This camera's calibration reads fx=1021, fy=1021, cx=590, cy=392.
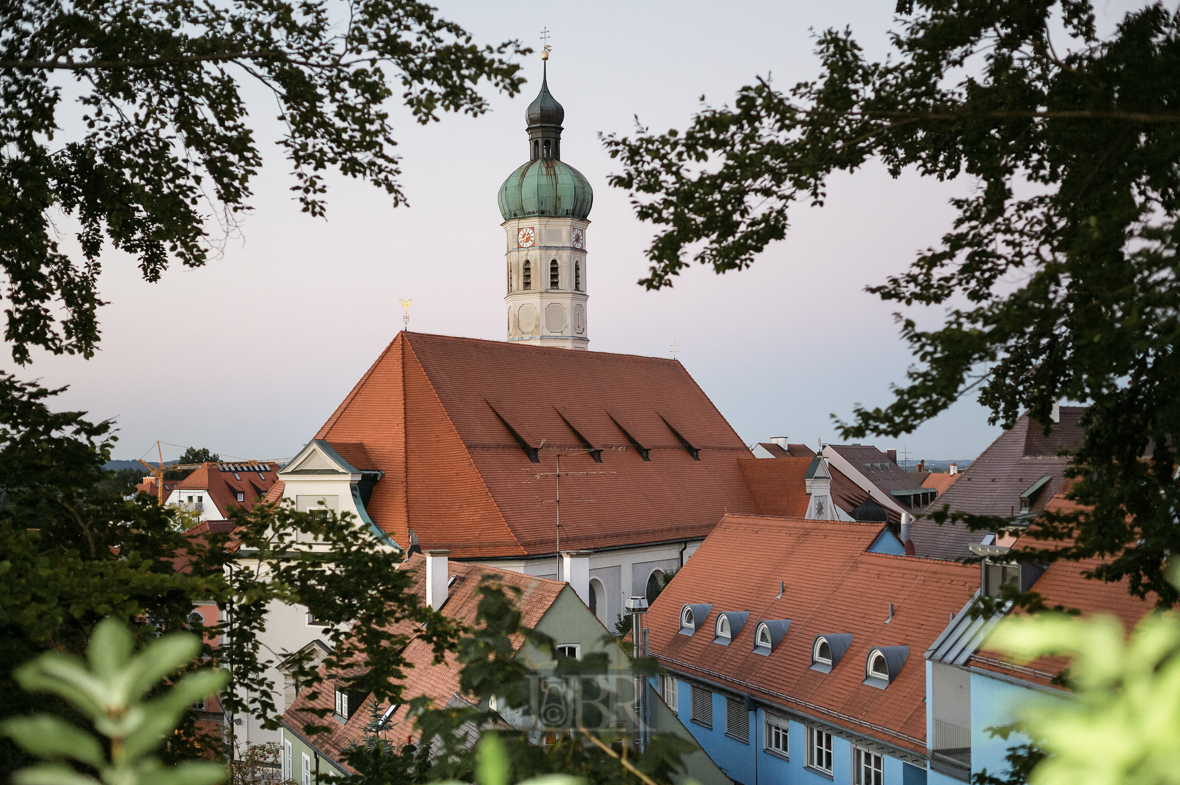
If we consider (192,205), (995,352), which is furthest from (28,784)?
(192,205)

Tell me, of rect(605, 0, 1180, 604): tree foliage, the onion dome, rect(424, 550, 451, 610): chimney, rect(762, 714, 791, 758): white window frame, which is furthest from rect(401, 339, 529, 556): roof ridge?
rect(605, 0, 1180, 604): tree foliage

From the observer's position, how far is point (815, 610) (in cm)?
2030

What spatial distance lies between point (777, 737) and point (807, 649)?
1735mm

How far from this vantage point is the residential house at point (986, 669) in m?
12.3

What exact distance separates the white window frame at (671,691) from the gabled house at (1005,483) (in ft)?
34.0

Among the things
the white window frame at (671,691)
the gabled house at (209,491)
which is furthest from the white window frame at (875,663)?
the gabled house at (209,491)

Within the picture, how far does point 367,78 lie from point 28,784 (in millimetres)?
5981

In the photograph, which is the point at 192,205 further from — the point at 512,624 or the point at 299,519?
the point at 512,624

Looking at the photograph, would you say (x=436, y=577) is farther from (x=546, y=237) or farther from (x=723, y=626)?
(x=546, y=237)

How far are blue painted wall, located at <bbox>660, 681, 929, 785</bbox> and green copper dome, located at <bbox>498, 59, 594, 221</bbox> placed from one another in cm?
3365

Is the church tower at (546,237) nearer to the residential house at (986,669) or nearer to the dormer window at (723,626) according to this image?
Result: the dormer window at (723,626)

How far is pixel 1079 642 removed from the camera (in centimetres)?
98

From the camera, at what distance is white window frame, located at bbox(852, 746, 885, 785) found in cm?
1641

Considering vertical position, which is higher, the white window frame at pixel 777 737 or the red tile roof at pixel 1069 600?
the red tile roof at pixel 1069 600
